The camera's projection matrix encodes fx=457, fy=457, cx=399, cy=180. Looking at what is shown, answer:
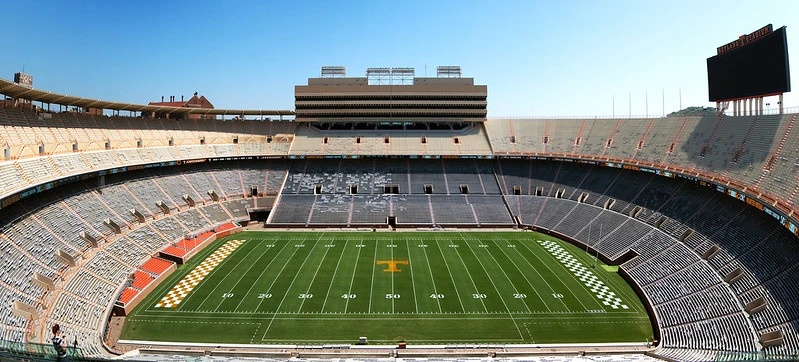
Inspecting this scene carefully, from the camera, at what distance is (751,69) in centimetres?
3250

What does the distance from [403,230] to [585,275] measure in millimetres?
16644

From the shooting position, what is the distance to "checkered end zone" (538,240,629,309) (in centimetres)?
2509

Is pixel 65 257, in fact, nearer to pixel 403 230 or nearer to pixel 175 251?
pixel 175 251

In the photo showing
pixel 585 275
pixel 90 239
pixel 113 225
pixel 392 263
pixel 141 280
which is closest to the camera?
pixel 141 280

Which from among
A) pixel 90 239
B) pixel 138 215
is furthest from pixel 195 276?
pixel 138 215

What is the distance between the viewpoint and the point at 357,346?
2006cm

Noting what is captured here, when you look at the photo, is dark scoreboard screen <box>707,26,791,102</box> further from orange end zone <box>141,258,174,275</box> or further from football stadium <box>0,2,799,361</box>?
orange end zone <box>141,258,174,275</box>

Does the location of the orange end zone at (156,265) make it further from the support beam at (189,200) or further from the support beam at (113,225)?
the support beam at (189,200)

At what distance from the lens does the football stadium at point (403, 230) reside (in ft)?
67.6

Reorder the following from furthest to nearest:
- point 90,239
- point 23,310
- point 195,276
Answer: point 195,276
point 90,239
point 23,310

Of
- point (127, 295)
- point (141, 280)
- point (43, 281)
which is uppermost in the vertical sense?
point (43, 281)

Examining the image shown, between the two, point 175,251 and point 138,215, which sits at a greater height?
point 138,215

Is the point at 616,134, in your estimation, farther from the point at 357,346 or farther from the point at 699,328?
the point at 357,346

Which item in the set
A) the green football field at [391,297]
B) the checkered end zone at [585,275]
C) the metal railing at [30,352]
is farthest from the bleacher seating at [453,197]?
the metal railing at [30,352]
